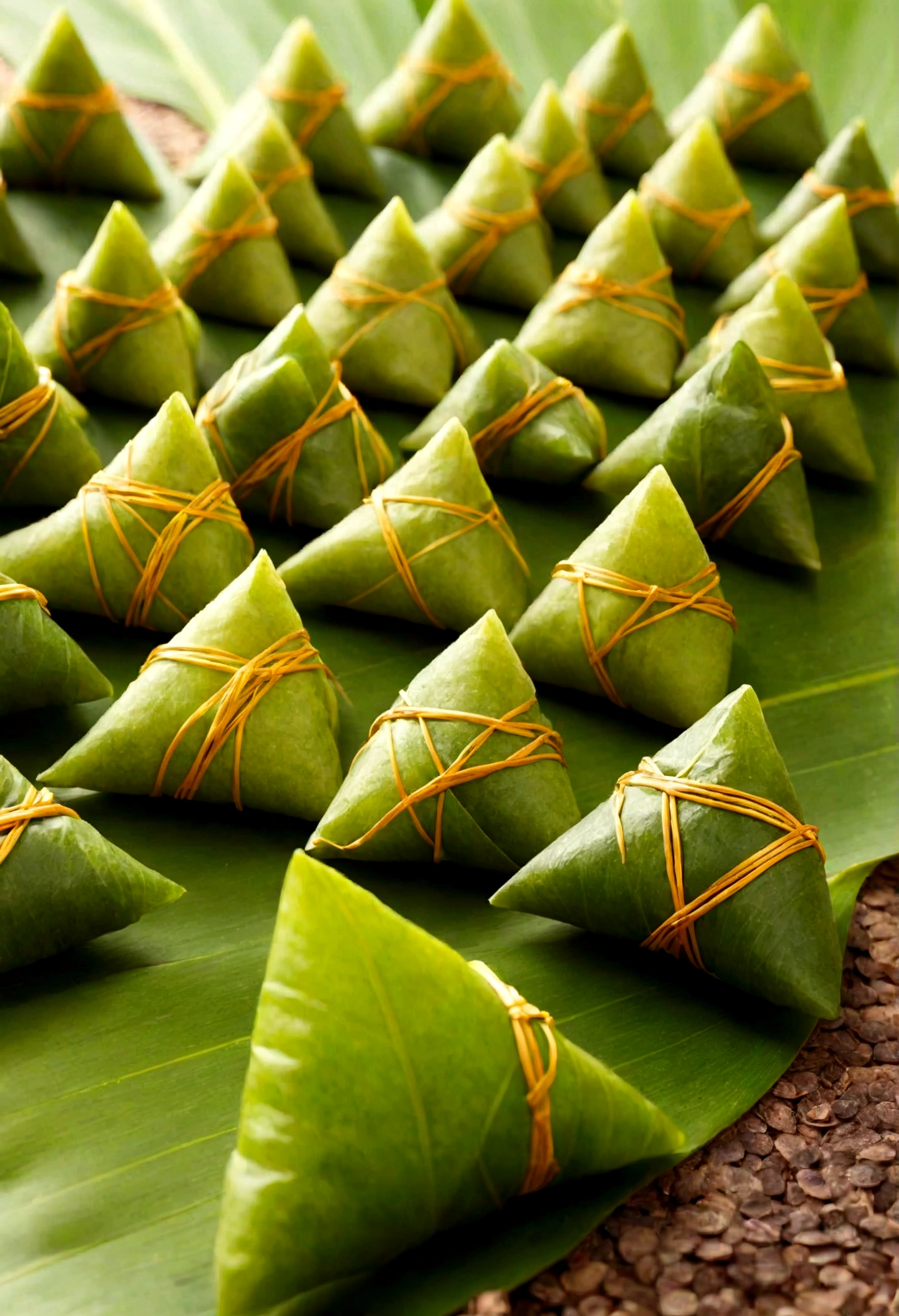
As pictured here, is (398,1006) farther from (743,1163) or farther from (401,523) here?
(401,523)

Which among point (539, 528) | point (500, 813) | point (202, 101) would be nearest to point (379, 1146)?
point (500, 813)

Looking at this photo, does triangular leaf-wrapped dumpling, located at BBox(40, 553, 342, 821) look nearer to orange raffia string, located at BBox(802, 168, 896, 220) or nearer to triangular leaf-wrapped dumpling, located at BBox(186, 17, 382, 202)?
triangular leaf-wrapped dumpling, located at BBox(186, 17, 382, 202)

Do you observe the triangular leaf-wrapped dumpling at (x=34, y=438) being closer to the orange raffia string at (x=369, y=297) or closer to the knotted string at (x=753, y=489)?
the orange raffia string at (x=369, y=297)

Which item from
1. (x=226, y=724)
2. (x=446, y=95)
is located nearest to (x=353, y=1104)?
(x=226, y=724)

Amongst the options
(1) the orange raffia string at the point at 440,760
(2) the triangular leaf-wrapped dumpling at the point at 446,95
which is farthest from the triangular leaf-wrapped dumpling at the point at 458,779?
(2) the triangular leaf-wrapped dumpling at the point at 446,95

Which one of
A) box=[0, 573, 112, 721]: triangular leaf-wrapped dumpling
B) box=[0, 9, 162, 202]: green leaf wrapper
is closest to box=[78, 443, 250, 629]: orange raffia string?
box=[0, 573, 112, 721]: triangular leaf-wrapped dumpling
